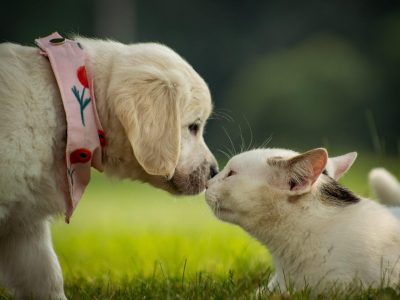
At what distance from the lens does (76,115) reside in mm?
3773

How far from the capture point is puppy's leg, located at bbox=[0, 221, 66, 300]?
13.9ft

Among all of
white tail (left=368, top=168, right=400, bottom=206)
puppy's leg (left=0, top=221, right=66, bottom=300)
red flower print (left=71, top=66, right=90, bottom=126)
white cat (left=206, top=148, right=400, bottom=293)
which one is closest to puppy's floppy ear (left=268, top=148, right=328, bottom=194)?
white cat (left=206, top=148, right=400, bottom=293)

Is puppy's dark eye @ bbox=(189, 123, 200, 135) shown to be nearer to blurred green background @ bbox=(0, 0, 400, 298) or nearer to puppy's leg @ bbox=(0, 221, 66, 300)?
puppy's leg @ bbox=(0, 221, 66, 300)

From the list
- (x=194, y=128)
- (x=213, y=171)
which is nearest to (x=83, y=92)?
(x=194, y=128)

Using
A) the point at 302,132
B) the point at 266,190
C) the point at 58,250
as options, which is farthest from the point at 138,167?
the point at 302,132

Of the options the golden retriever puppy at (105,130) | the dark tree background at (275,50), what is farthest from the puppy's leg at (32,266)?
the dark tree background at (275,50)

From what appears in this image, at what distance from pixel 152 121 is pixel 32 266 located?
115cm

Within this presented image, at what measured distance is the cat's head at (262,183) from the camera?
12.2 feet

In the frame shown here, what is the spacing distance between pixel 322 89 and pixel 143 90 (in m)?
15.9

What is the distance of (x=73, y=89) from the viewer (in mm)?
3818

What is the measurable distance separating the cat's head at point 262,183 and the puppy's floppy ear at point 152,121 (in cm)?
31

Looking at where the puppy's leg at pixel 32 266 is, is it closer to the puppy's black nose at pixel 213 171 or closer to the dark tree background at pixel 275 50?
the puppy's black nose at pixel 213 171

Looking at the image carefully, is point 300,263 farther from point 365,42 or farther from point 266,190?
point 365,42

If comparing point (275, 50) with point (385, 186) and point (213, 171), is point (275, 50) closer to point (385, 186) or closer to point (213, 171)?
point (385, 186)
